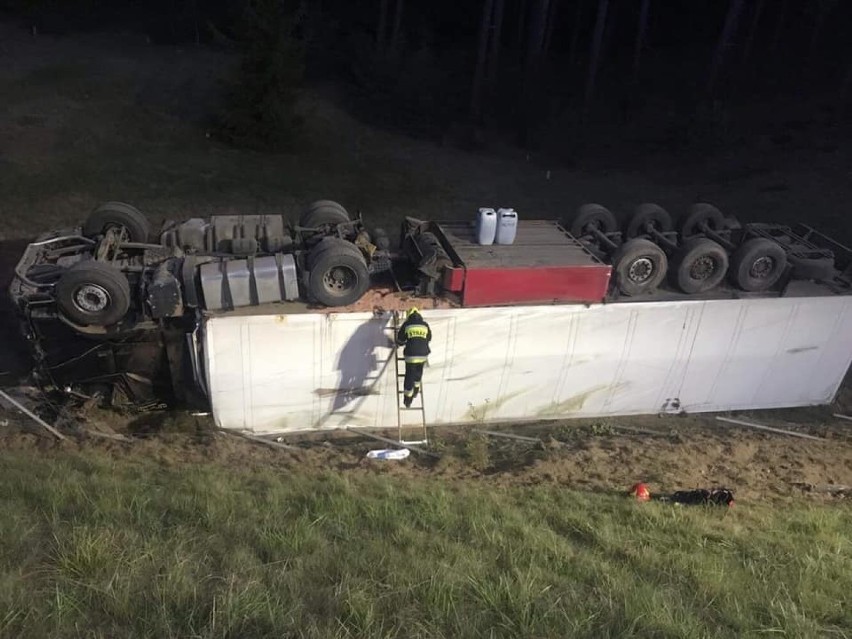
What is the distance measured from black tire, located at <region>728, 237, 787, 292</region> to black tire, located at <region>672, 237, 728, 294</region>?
0.22 m

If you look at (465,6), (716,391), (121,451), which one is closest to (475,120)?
(465,6)

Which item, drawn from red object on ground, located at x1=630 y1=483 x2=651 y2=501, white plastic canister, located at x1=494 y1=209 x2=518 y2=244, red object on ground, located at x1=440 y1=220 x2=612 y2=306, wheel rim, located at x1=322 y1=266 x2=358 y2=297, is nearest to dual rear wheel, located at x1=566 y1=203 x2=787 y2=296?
red object on ground, located at x1=440 y1=220 x2=612 y2=306

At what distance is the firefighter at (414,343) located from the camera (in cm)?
816

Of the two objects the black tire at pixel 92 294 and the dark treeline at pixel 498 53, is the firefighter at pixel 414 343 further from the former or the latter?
the dark treeline at pixel 498 53

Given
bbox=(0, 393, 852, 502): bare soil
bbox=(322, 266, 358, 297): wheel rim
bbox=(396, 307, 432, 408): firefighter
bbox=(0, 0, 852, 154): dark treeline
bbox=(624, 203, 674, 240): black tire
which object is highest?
bbox=(0, 0, 852, 154): dark treeline

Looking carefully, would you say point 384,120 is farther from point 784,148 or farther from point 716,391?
→ point 716,391

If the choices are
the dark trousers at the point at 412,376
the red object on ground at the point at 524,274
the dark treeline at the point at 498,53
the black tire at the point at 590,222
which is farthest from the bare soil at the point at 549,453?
the dark treeline at the point at 498,53

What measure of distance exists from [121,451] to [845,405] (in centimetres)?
1083

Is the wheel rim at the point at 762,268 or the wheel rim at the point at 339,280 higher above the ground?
the wheel rim at the point at 762,268

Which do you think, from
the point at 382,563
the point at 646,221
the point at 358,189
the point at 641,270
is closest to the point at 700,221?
the point at 646,221

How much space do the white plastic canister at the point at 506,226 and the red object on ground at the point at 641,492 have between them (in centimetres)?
372

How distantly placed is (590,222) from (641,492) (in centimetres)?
455

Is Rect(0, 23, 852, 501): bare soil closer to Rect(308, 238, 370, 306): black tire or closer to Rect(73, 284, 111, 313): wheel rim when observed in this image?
Rect(308, 238, 370, 306): black tire

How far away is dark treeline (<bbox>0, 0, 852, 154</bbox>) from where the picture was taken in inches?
750
